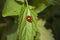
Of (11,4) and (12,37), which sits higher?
(11,4)

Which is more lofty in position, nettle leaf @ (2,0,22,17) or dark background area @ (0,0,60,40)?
nettle leaf @ (2,0,22,17)

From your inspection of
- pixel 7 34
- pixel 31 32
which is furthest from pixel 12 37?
pixel 31 32

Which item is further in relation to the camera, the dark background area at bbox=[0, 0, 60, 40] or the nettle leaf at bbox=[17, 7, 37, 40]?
the dark background area at bbox=[0, 0, 60, 40]

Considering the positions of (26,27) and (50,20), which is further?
(50,20)

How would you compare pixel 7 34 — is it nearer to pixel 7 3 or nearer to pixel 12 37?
pixel 12 37
